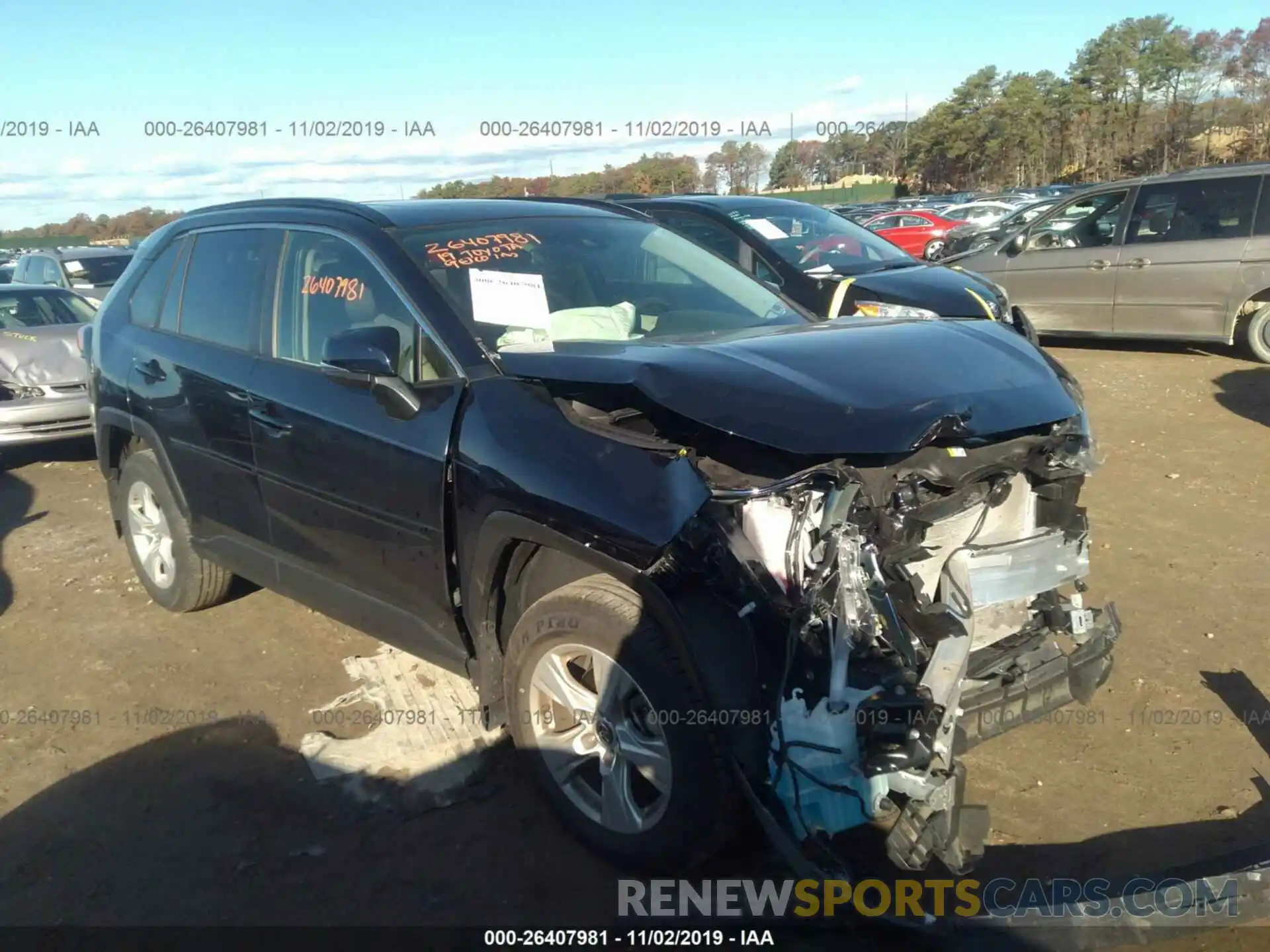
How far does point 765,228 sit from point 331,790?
19.8 feet

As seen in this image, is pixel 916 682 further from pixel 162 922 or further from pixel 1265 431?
pixel 1265 431

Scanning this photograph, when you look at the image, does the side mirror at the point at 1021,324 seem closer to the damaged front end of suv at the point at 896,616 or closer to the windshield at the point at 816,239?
the windshield at the point at 816,239

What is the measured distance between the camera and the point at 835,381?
9.46ft

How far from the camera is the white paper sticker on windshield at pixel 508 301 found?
138 inches

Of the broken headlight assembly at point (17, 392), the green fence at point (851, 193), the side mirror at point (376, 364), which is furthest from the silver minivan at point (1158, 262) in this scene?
the green fence at point (851, 193)

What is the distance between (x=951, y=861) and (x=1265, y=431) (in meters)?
6.42

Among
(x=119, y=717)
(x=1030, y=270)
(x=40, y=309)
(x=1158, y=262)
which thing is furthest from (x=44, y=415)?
(x=1158, y=262)

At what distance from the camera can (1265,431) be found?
7.51 meters

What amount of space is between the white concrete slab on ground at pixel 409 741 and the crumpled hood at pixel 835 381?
1527 millimetres

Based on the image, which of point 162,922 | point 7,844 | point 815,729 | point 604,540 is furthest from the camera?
point 7,844

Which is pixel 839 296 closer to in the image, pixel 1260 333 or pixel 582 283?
pixel 582 283

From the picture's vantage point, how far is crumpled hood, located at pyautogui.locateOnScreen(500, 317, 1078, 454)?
8.80ft

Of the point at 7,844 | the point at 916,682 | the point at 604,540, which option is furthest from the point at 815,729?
the point at 7,844

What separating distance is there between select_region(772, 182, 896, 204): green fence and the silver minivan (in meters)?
40.1
